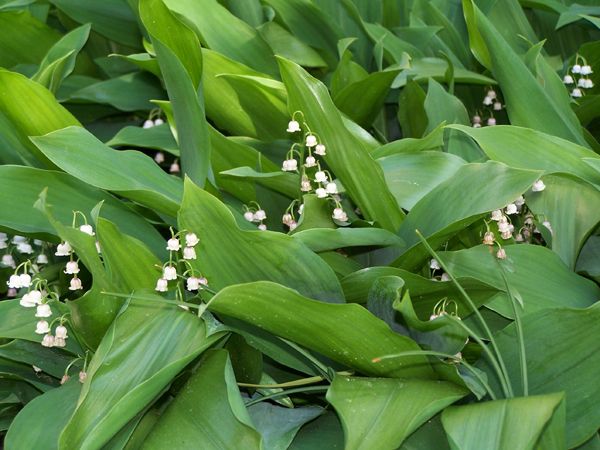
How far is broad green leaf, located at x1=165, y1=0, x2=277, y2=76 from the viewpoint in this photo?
2.34 metres

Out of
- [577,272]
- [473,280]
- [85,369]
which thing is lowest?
[85,369]

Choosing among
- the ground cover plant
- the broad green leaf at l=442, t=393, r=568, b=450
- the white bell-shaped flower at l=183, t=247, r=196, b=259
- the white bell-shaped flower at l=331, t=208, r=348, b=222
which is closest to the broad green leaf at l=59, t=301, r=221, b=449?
the ground cover plant

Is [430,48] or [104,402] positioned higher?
[430,48]

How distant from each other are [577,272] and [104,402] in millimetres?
919

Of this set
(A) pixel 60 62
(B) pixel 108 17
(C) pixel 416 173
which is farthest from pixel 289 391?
(B) pixel 108 17

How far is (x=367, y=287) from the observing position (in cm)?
173

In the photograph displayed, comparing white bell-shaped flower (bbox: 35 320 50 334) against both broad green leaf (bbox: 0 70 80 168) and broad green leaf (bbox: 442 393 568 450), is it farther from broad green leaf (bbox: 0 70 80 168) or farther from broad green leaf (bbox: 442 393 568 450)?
broad green leaf (bbox: 442 393 568 450)

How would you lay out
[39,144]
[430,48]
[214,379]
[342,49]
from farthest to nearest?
[430,48] < [342,49] < [39,144] < [214,379]

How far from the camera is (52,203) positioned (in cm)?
195

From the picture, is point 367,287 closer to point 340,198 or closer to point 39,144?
point 340,198

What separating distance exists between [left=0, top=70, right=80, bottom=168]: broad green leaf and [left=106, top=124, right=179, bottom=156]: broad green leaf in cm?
26

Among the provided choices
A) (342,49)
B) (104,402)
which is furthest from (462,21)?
(104,402)

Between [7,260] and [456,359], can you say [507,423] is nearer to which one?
[456,359]

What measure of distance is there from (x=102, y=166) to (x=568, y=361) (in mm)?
868
